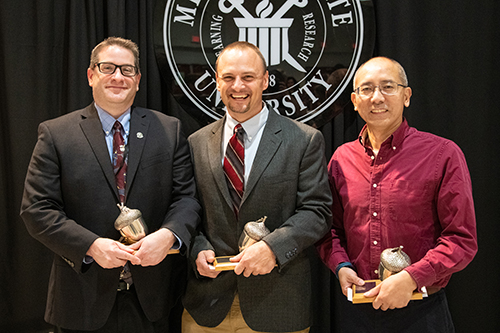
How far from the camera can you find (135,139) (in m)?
2.13

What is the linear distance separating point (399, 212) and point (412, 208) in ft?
0.19

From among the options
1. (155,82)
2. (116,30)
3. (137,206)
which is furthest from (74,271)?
(116,30)

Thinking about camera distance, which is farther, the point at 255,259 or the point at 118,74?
the point at 118,74

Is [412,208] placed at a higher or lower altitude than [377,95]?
lower

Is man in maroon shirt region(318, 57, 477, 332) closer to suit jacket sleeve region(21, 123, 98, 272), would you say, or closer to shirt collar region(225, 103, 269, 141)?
shirt collar region(225, 103, 269, 141)

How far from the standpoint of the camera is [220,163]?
2143 millimetres

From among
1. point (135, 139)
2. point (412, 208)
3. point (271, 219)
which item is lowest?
point (271, 219)

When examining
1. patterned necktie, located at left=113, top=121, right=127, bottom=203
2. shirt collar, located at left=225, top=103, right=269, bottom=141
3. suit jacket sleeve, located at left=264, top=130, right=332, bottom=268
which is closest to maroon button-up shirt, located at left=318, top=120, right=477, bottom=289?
suit jacket sleeve, located at left=264, top=130, right=332, bottom=268

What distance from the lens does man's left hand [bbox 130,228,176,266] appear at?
6.20ft

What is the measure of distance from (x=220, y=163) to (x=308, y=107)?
1009 millimetres

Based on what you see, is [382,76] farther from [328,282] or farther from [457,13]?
[328,282]

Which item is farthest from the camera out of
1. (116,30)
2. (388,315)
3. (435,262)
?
(116,30)

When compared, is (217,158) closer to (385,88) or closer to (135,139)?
(135,139)

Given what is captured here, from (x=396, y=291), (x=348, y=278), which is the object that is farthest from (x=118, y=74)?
(x=396, y=291)
